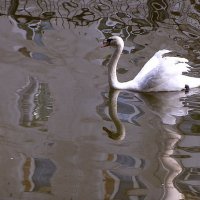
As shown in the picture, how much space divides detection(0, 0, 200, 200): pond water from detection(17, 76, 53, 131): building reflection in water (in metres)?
0.01

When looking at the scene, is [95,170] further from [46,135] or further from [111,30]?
[111,30]

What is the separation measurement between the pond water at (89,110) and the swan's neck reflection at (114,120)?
12mm

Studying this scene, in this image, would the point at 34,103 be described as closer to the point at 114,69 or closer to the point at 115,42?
the point at 114,69

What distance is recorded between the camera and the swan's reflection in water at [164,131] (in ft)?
19.8

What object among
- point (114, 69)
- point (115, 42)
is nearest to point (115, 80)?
point (114, 69)

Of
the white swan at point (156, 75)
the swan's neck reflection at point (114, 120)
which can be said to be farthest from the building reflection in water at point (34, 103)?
the white swan at point (156, 75)

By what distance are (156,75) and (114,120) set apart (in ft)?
4.03

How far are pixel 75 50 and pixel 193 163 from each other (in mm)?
3387

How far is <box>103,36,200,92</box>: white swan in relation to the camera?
332 inches

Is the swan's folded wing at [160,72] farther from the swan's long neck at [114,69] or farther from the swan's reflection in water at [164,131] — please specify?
the swan's long neck at [114,69]

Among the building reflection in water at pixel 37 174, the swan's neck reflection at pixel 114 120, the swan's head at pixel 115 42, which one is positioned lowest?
the building reflection in water at pixel 37 174

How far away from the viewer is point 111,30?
10344mm

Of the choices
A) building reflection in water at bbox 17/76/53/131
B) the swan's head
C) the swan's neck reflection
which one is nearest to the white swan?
the swan's head

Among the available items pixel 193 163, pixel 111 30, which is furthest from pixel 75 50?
pixel 193 163
